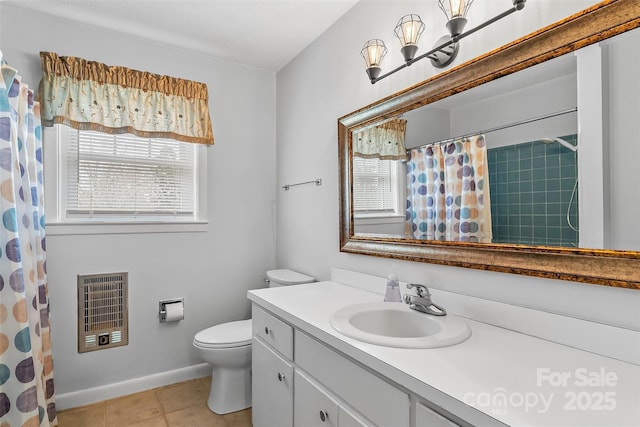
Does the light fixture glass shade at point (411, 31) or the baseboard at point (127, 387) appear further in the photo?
the baseboard at point (127, 387)

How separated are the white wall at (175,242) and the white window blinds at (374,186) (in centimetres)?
114

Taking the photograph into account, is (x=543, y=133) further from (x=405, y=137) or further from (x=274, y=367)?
(x=274, y=367)

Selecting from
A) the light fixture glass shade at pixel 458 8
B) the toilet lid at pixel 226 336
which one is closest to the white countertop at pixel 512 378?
the toilet lid at pixel 226 336

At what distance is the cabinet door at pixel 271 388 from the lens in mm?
1506

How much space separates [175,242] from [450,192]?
195cm

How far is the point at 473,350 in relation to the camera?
1036 millimetres

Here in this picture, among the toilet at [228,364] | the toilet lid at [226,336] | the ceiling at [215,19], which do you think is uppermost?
the ceiling at [215,19]

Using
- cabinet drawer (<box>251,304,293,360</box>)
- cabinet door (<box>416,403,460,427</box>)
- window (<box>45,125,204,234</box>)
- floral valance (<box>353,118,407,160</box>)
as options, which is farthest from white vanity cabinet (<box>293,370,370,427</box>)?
window (<box>45,125,204,234</box>)

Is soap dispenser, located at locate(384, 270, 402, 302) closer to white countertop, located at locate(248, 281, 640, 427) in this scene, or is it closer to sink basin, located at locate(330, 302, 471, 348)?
sink basin, located at locate(330, 302, 471, 348)

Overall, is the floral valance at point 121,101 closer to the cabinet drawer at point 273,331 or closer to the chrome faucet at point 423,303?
the cabinet drawer at point 273,331

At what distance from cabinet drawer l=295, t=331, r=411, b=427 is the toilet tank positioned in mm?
913

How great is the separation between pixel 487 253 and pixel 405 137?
2.23 ft

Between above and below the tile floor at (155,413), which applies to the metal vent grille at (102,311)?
above

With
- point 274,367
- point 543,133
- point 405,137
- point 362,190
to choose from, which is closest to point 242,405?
point 274,367
